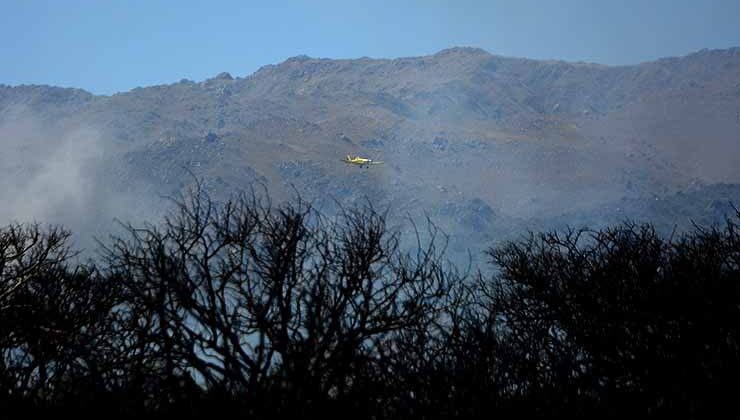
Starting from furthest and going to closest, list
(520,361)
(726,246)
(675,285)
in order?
(726,246), (675,285), (520,361)

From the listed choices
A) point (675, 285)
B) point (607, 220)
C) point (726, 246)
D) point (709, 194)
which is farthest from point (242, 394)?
point (709, 194)

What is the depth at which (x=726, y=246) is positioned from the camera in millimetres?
25219

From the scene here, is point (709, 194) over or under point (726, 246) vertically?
over

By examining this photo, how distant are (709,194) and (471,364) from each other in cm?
16807

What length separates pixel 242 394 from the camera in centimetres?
1070

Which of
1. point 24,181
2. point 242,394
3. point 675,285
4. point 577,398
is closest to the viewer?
point 242,394

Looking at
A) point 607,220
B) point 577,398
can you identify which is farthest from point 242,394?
point 607,220

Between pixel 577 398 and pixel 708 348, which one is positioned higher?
pixel 708 348

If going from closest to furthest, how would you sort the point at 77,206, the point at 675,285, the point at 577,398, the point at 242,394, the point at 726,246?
1. the point at 242,394
2. the point at 577,398
3. the point at 675,285
4. the point at 726,246
5. the point at 77,206

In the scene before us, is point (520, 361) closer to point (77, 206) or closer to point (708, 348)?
point (708, 348)

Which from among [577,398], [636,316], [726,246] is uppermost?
[726,246]

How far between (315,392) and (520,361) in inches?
162

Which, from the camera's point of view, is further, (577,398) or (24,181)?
(24,181)

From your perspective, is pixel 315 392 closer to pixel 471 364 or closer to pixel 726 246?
pixel 471 364
